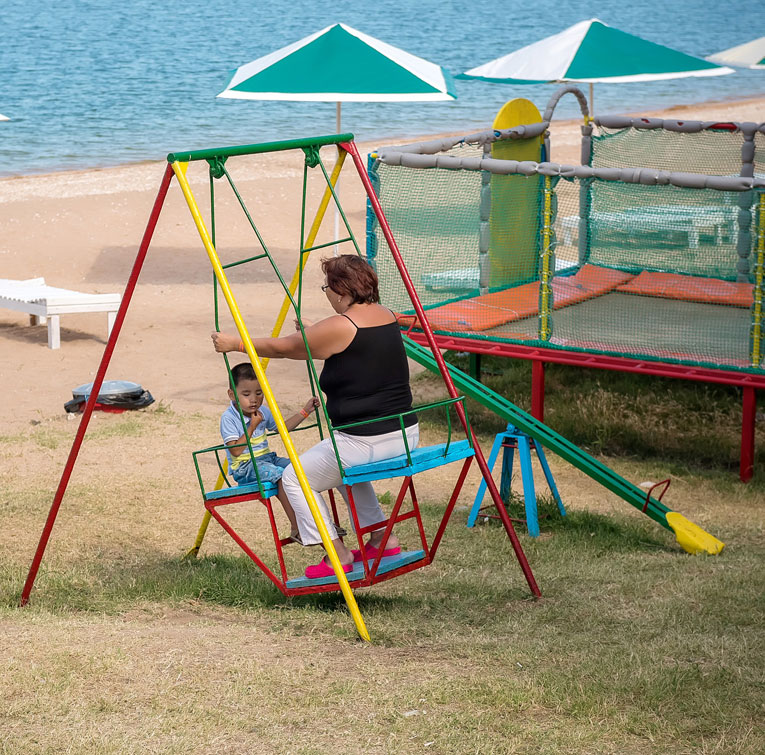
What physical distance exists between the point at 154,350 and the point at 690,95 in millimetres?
34939

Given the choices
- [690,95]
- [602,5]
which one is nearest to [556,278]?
[690,95]

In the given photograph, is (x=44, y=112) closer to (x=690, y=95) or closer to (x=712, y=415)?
(x=690, y=95)

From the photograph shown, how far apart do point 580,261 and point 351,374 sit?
6098mm

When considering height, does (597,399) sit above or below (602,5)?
below

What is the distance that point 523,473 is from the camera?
6.76m

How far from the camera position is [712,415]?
29.1 ft

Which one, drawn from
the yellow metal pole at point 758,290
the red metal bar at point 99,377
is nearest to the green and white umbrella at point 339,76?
the yellow metal pole at point 758,290

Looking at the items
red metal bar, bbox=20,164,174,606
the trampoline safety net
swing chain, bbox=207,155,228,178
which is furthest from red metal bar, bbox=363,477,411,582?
the trampoline safety net

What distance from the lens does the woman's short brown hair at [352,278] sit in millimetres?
5129

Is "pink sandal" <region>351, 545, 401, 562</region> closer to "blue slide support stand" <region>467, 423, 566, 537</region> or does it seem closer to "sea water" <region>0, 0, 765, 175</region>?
"blue slide support stand" <region>467, 423, 566, 537</region>

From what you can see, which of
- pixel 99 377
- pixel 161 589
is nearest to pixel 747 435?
pixel 161 589

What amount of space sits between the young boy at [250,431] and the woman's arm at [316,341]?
1.31ft

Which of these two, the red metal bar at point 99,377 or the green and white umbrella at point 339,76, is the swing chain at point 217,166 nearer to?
the red metal bar at point 99,377

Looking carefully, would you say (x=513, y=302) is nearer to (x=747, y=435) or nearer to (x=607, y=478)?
(x=747, y=435)
